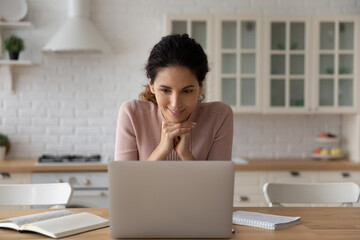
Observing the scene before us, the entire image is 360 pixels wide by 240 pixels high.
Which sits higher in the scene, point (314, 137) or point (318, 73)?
point (318, 73)

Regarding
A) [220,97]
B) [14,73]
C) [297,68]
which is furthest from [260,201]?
[14,73]

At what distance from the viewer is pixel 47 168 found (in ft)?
12.3

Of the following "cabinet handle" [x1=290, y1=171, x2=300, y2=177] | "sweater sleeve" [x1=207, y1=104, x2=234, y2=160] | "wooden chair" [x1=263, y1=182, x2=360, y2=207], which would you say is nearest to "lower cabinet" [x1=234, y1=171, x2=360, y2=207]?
"cabinet handle" [x1=290, y1=171, x2=300, y2=177]

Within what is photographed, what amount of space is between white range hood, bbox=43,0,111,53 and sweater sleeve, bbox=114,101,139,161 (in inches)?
76.8

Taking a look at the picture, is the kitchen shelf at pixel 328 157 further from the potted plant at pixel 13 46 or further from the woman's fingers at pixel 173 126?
the potted plant at pixel 13 46

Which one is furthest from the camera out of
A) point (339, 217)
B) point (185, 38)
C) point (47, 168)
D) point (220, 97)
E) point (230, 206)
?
point (220, 97)

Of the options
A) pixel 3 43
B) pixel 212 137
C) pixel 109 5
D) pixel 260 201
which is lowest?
pixel 260 201

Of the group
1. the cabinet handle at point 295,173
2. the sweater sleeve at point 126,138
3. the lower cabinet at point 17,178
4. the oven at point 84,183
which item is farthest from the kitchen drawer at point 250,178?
the sweater sleeve at point 126,138

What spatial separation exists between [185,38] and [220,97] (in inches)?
82.9

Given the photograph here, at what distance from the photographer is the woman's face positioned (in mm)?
1861

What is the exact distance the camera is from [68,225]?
62.4 inches

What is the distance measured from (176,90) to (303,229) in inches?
27.2

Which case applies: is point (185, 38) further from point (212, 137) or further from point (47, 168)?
point (47, 168)

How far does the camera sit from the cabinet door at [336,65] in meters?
4.15
